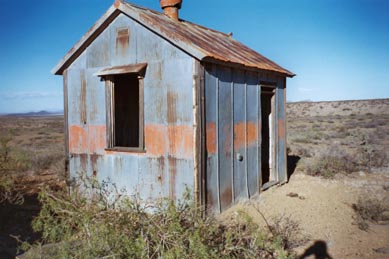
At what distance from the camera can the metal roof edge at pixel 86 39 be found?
248 inches

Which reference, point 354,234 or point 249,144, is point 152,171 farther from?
point 354,234

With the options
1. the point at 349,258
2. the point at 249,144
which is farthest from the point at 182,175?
the point at 349,258

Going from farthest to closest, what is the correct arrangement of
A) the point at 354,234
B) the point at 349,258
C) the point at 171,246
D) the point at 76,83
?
the point at 76,83 → the point at 354,234 → the point at 349,258 → the point at 171,246

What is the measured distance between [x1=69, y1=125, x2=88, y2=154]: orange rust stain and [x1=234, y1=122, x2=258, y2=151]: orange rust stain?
311cm

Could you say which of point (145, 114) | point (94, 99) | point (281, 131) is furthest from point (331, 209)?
point (94, 99)

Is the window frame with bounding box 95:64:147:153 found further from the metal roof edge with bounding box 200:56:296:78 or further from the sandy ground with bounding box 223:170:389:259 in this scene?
the sandy ground with bounding box 223:170:389:259

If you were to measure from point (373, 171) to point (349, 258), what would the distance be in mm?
6469

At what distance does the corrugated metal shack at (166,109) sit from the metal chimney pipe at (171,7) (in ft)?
0.08

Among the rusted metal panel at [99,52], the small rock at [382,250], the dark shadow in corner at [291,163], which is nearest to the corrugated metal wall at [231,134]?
the rusted metal panel at [99,52]

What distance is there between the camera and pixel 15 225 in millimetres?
6152

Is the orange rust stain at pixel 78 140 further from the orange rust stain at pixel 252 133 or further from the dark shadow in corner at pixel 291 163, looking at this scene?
the dark shadow in corner at pixel 291 163

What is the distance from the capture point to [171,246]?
3.51 m

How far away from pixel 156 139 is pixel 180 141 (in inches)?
20.6

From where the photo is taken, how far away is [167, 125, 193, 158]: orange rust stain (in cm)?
560
